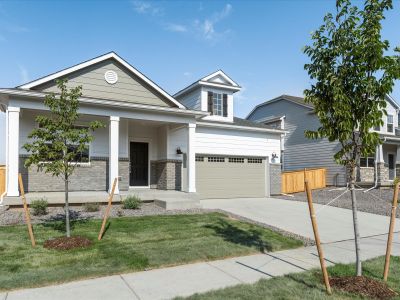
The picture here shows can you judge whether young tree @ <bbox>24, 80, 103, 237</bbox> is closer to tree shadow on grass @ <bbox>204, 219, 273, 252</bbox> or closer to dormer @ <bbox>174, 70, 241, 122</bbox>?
tree shadow on grass @ <bbox>204, 219, 273, 252</bbox>

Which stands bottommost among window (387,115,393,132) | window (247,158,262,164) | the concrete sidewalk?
the concrete sidewalk

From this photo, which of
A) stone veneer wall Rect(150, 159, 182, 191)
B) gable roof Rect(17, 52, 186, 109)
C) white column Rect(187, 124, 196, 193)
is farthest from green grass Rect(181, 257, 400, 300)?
stone veneer wall Rect(150, 159, 182, 191)

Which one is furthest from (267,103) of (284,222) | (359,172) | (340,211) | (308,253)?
(308,253)

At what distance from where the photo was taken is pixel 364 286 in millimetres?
4816

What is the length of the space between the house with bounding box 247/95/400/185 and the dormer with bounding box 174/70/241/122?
8683 mm

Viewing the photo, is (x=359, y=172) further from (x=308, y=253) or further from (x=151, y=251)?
(x=151, y=251)

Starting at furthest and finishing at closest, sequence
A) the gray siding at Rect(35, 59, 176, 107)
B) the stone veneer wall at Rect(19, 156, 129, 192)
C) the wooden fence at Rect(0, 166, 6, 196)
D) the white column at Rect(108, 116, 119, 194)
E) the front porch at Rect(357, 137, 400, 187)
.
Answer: the front porch at Rect(357, 137, 400, 187) < the stone veneer wall at Rect(19, 156, 129, 192) < the gray siding at Rect(35, 59, 176, 107) < the wooden fence at Rect(0, 166, 6, 196) < the white column at Rect(108, 116, 119, 194)

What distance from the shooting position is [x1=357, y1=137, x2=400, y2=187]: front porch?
22.9 metres

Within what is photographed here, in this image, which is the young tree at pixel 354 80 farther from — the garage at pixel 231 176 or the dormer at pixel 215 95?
the dormer at pixel 215 95

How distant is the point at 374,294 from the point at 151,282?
325 centimetres

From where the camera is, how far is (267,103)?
1175 inches

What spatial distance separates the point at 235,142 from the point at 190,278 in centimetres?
1233

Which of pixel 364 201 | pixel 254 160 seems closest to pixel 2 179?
pixel 254 160

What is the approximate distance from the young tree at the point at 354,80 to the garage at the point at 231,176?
1103 centimetres
